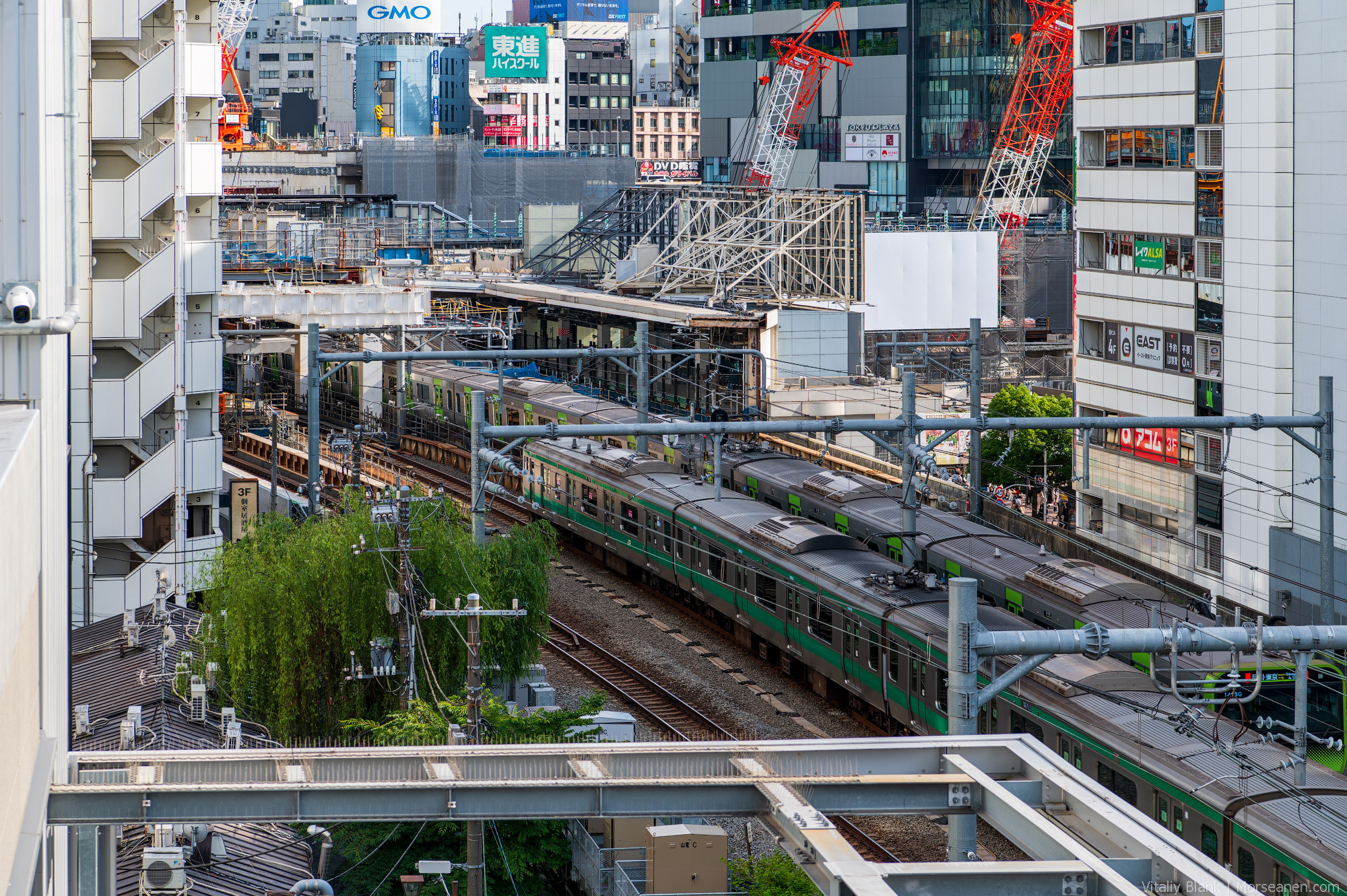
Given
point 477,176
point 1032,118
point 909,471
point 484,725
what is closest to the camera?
point 484,725

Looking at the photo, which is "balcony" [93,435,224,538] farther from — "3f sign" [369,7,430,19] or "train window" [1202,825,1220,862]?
"3f sign" [369,7,430,19]

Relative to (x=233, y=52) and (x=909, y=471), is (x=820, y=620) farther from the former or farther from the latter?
(x=233, y=52)

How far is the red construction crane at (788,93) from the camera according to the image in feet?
289

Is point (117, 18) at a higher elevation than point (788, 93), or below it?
below

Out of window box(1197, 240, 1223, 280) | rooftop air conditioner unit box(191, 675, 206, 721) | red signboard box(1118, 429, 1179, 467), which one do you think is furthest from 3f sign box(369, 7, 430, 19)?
rooftop air conditioner unit box(191, 675, 206, 721)

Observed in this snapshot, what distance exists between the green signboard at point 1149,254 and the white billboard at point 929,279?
30.4 metres

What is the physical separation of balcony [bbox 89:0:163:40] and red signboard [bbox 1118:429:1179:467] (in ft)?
67.7

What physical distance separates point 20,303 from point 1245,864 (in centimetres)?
1158

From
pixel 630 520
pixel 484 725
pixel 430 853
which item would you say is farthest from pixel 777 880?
pixel 630 520

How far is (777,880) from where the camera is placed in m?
16.1

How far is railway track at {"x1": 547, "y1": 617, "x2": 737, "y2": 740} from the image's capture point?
23922 mm

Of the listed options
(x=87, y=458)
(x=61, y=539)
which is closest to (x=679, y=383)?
(x=87, y=458)

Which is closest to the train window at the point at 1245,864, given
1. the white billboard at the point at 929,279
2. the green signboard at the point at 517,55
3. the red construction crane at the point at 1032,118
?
the white billboard at the point at 929,279

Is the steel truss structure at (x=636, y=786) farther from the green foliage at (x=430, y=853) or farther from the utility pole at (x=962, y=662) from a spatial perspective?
the green foliage at (x=430, y=853)
